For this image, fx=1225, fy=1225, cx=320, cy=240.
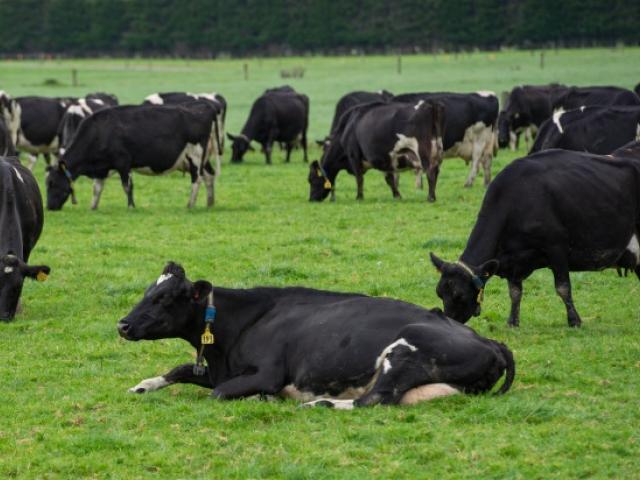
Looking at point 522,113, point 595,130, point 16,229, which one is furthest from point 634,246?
point 522,113

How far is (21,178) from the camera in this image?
1440 centimetres

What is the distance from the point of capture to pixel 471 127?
2495 cm

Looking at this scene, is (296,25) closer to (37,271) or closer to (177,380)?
(37,271)

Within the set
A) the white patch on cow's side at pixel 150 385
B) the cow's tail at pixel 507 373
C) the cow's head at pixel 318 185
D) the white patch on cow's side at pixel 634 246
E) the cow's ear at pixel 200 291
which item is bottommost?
the cow's head at pixel 318 185

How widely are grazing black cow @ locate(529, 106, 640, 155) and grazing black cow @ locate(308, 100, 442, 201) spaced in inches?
109

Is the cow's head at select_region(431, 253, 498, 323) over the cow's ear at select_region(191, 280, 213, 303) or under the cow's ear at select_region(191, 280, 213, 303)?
under

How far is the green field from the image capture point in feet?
24.8

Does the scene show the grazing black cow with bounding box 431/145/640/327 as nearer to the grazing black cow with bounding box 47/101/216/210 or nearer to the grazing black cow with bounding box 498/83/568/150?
the grazing black cow with bounding box 47/101/216/210

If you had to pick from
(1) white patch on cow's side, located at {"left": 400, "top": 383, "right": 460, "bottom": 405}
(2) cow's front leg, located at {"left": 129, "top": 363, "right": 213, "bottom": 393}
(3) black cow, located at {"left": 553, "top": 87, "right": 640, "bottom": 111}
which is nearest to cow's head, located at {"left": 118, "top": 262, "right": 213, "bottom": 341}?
(2) cow's front leg, located at {"left": 129, "top": 363, "right": 213, "bottom": 393}

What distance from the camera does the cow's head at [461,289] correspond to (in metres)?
10.9

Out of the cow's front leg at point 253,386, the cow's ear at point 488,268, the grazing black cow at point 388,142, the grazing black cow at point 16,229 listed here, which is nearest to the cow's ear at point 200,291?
the cow's front leg at point 253,386

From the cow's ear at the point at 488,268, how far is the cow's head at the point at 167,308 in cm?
272

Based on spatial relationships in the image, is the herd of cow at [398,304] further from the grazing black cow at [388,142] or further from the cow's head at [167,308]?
the grazing black cow at [388,142]

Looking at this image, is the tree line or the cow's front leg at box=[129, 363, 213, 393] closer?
the cow's front leg at box=[129, 363, 213, 393]
